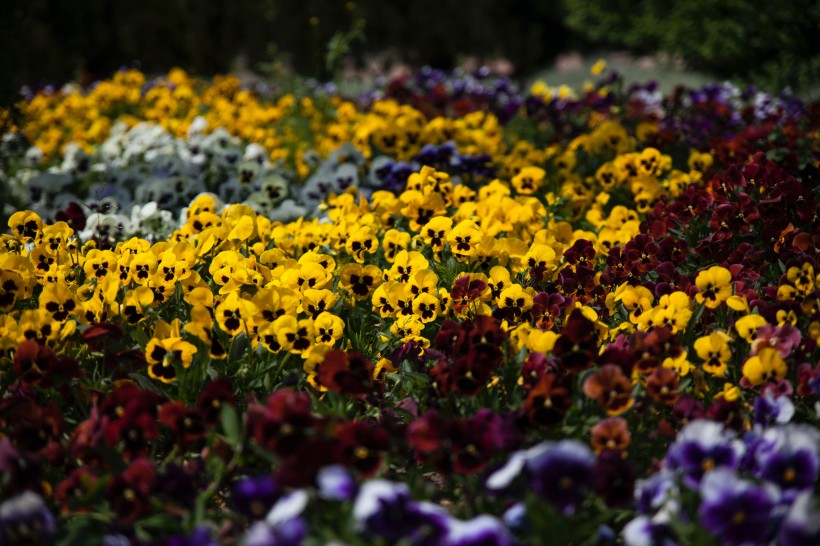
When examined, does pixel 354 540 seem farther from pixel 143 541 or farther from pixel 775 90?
pixel 775 90

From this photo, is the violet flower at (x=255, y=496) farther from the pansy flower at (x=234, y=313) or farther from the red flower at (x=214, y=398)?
the pansy flower at (x=234, y=313)

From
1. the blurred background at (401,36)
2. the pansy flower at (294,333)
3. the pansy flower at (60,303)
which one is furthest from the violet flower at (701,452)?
the blurred background at (401,36)

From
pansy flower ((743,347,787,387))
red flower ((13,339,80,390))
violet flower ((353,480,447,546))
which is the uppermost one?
red flower ((13,339,80,390))

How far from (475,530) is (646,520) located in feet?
1.41

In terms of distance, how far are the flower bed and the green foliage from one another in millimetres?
4878

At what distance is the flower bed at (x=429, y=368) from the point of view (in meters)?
1.79

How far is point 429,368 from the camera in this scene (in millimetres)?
2564

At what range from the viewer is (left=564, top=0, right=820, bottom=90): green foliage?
32.1 feet

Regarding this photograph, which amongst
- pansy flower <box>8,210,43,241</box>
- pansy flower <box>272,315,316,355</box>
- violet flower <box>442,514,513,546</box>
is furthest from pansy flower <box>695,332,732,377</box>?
pansy flower <box>8,210,43,241</box>

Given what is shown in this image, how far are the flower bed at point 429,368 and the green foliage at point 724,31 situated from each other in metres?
4.88

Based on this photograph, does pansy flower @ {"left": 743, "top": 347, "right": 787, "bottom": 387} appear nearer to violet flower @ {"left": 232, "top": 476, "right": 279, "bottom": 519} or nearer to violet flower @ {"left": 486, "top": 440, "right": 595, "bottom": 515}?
violet flower @ {"left": 486, "top": 440, "right": 595, "bottom": 515}

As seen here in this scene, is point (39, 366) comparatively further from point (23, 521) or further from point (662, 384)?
point (662, 384)

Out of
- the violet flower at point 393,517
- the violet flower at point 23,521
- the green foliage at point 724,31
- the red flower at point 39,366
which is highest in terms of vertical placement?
the red flower at point 39,366

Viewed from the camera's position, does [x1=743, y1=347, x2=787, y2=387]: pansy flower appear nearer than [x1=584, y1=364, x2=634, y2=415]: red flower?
No
